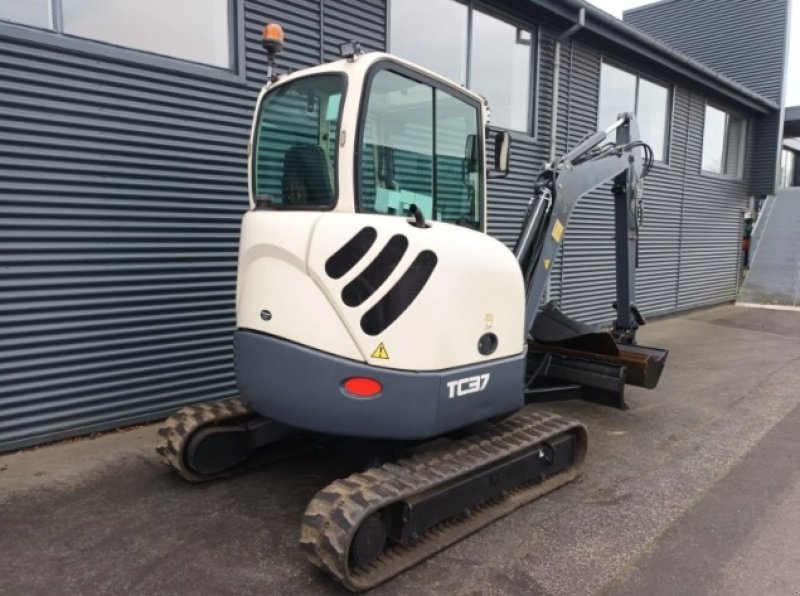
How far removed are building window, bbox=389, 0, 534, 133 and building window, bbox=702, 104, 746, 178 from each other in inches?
277

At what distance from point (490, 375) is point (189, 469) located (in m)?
2.11

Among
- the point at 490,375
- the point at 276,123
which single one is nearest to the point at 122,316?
the point at 276,123

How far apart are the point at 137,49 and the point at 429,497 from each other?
428cm

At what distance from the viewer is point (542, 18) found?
8711 mm

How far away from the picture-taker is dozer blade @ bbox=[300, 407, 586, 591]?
285 centimetres

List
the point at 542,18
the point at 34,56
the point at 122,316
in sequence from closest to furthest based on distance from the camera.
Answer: the point at 34,56 → the point at 122,316 → the point at 542,18

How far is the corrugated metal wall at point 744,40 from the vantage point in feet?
52.3

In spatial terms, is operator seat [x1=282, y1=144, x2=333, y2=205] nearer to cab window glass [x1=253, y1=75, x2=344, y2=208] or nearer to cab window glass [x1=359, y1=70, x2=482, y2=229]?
cab window glass [x1=253, y1=75, x2=344, y2=208]

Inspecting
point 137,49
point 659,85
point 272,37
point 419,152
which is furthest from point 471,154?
point 659,85

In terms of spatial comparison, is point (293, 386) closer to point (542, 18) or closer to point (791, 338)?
point (542, 18)

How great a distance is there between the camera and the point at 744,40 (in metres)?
16.9

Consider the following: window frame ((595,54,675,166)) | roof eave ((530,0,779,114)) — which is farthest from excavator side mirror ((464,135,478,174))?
window frame ((595,54,675,166))

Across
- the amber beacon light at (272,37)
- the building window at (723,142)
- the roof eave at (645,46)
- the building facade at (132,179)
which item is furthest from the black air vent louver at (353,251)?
the building window at (723,142)

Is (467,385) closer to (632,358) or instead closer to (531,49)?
(632,358)
